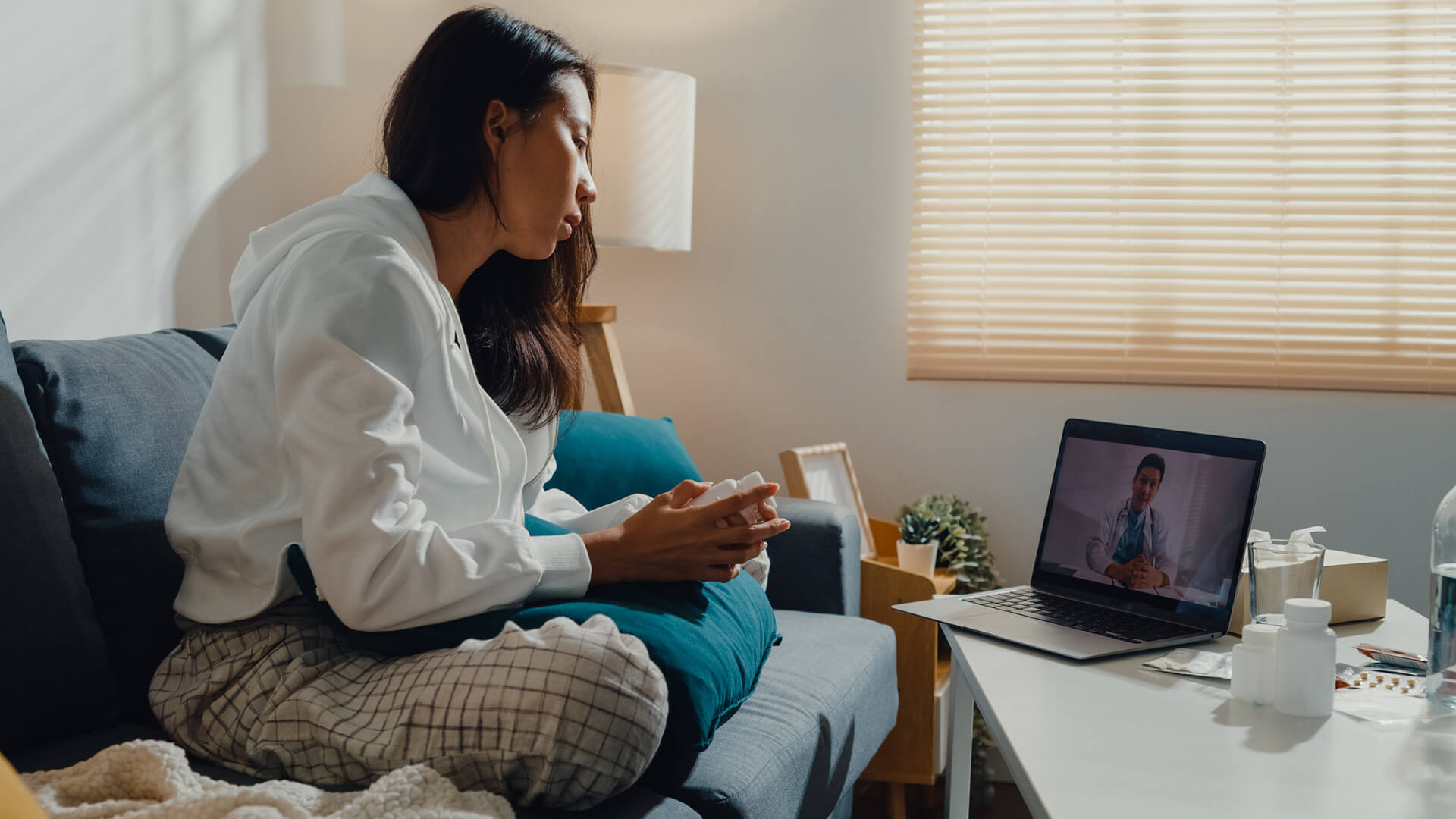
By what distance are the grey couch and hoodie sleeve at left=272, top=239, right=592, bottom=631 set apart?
0.68 ft

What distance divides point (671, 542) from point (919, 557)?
3.63ft

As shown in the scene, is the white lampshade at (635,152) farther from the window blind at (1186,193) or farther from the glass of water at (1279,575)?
the glass of water at (1279,575)

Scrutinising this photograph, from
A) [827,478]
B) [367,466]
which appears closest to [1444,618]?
[367,466]

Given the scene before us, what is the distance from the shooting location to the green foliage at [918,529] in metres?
2.24

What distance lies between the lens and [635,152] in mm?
2168

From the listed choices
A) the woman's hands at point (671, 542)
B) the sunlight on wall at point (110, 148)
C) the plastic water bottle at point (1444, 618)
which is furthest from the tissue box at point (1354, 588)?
the sunlight on wall at point (110, 148)

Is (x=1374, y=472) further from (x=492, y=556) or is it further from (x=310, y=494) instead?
(x=310, y=494)

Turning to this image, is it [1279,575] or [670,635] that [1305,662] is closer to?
[1279,575]

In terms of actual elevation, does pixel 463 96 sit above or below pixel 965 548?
above

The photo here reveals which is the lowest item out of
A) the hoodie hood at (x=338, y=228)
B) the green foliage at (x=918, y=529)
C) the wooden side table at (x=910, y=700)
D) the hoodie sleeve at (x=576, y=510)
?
the wooden side table at (x=910, y=700)

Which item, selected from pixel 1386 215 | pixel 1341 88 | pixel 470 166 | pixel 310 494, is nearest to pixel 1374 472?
pixel 1386 215

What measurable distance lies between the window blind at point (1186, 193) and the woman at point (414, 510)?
4.51 ft

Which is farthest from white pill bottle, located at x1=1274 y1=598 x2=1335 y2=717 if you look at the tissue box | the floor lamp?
the floor lamp

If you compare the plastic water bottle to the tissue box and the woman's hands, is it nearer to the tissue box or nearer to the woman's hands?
the tissue box
